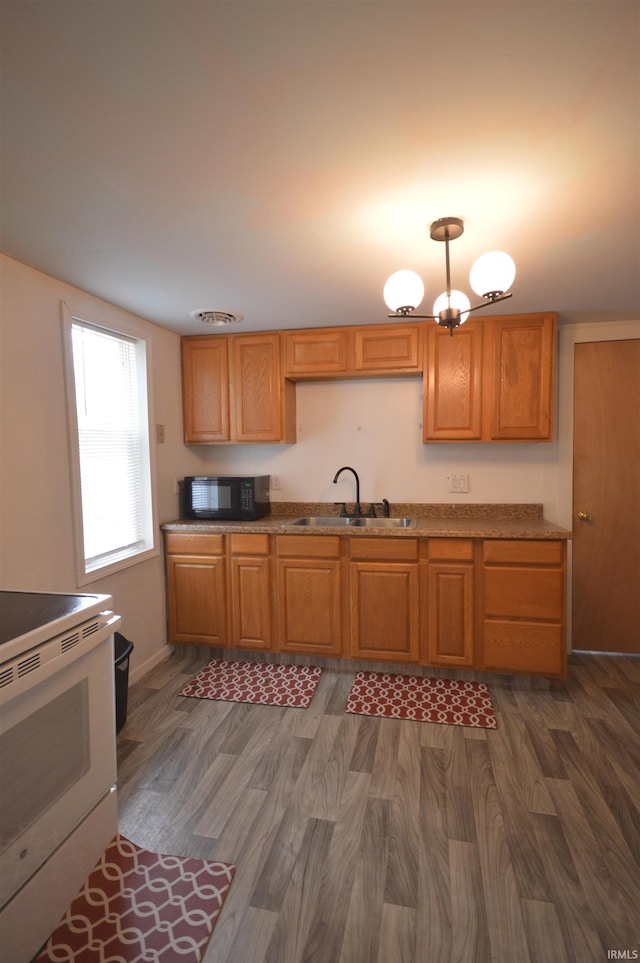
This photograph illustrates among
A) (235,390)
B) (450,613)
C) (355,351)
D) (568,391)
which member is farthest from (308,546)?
(568,391)

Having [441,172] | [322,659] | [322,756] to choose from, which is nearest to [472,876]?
[322,756]

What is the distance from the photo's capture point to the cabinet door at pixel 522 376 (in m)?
2.73

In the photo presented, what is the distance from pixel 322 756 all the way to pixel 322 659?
0.90m

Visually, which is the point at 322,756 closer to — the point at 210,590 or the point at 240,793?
the point at 240,793

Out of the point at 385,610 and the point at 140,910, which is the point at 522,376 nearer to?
the point at 385,610

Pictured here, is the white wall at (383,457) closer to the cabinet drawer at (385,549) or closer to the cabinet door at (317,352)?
the cabinet door at (317,352)

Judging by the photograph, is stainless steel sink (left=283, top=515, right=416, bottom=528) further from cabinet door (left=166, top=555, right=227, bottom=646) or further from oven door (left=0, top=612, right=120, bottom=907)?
oven door (left=0, top=612, right=120, bottom=907)

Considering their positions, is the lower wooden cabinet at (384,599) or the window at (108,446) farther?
the lower wooden cabinet at (384,599)

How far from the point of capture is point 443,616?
268 centimetres

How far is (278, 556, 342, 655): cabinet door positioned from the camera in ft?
9.27

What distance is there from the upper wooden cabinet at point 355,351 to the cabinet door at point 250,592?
121 centimetres

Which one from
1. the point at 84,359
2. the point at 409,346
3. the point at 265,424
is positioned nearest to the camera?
the point at 84,359

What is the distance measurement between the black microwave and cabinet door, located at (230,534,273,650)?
0.80 feet

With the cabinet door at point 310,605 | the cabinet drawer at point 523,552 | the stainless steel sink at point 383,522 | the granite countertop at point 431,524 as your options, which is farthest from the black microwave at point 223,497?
the cabinet drawer at point 523,552
